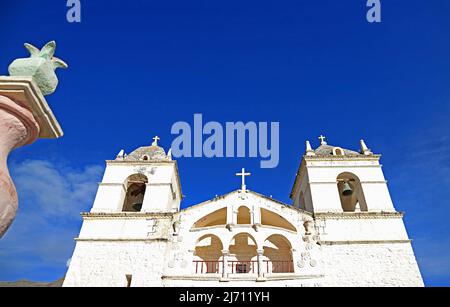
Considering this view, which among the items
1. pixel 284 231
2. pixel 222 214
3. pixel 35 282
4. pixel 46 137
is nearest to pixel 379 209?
pixel 284 231

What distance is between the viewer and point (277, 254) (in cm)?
1528

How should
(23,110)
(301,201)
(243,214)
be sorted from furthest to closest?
(301,201) → (243,214) → (23,110)

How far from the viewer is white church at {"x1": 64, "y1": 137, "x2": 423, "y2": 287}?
1280cm

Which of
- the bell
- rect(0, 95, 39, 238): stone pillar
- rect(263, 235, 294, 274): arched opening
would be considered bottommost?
rect(0, 95, 39, 238): stone pillar

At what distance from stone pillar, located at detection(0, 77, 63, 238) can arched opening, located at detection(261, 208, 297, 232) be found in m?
13.1

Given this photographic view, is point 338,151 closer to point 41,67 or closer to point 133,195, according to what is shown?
point 133,195

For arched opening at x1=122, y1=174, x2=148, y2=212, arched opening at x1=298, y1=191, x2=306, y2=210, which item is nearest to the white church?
arched opening at x1=298, y1=191, x2=306, y2=210

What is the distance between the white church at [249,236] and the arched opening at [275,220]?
0.27 ft

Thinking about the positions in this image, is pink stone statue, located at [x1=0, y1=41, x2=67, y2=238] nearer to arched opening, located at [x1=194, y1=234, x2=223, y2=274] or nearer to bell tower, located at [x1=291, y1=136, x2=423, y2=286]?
arched opening, located at [x1=194, y1=234, x2=223, y2=274]

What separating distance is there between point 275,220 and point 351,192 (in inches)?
195

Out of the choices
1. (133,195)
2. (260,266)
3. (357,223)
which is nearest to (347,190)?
(357,223)
